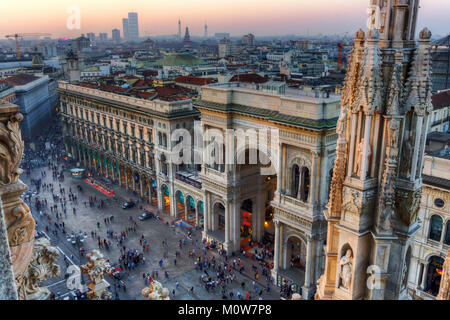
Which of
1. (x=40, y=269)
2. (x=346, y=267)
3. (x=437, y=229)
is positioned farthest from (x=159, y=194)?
(x=40, y=269)

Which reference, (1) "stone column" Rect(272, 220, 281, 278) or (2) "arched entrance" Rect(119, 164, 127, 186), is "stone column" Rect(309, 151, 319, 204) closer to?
(1) "stone column" Rect(272, 220, 281, 278)

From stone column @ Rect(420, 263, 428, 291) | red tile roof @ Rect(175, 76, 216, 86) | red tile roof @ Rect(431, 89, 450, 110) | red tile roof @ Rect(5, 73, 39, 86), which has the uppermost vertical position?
red tile roof @ Rect(175, 76, 216, 86)

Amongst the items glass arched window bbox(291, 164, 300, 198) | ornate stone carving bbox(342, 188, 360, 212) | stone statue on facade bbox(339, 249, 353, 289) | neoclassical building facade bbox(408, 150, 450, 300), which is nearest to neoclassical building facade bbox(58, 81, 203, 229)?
glass arched window bbox(291, 164, 300, 198)

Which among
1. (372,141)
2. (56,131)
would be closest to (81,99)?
(56,131)

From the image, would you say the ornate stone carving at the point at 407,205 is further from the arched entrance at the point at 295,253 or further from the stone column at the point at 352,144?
the arched entrance at the point at 295,253

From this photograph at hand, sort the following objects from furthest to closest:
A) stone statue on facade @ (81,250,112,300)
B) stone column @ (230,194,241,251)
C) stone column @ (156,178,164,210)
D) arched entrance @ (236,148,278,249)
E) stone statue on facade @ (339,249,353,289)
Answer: stone column @ (156,178,164,210) < stone column @ (230,194,241,251) < arched entrance @ (236,148,278,249) < stone statue on facade @ (81,250,112,300) < stone statue on facade @ (339,249,353,289)
